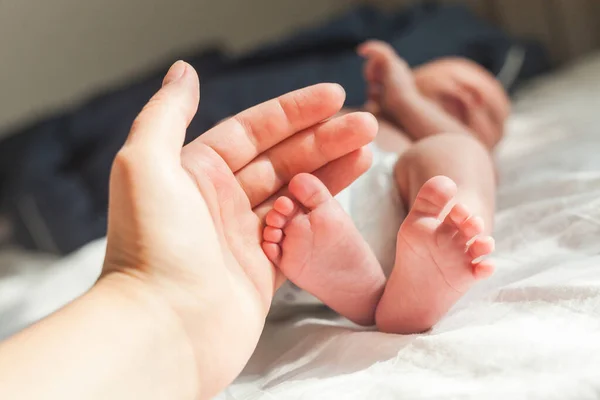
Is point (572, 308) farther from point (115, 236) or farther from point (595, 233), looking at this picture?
point (115, 236)

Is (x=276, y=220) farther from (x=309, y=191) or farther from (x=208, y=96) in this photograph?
(x=208, y=96)

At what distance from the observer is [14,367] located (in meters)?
0.44

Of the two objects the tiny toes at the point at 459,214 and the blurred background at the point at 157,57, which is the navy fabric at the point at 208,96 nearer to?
the blurred background at the point at 157,57

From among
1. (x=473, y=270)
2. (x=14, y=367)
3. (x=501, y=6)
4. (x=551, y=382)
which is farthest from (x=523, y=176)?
(x=501, y=6)

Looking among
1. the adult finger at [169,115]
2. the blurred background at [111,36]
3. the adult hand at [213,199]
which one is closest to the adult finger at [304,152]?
the adult hand at [213,199]

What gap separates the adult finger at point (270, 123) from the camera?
0.66m

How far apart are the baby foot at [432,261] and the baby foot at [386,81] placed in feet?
1.59

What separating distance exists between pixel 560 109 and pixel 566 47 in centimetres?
50

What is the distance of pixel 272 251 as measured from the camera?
643mm

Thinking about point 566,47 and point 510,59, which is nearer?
point 510,59

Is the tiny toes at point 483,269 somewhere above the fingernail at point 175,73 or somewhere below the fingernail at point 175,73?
below

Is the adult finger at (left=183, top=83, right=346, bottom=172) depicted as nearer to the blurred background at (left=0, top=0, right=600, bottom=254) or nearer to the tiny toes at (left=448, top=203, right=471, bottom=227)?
the tiny toes at (left=448, top=203, right=471, bottom=227)

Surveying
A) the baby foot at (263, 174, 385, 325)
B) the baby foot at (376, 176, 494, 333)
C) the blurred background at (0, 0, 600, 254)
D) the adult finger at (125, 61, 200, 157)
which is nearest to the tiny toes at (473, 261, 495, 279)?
the baby foot at (376, 176, 494, 333)

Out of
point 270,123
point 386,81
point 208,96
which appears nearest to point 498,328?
point 270,123
